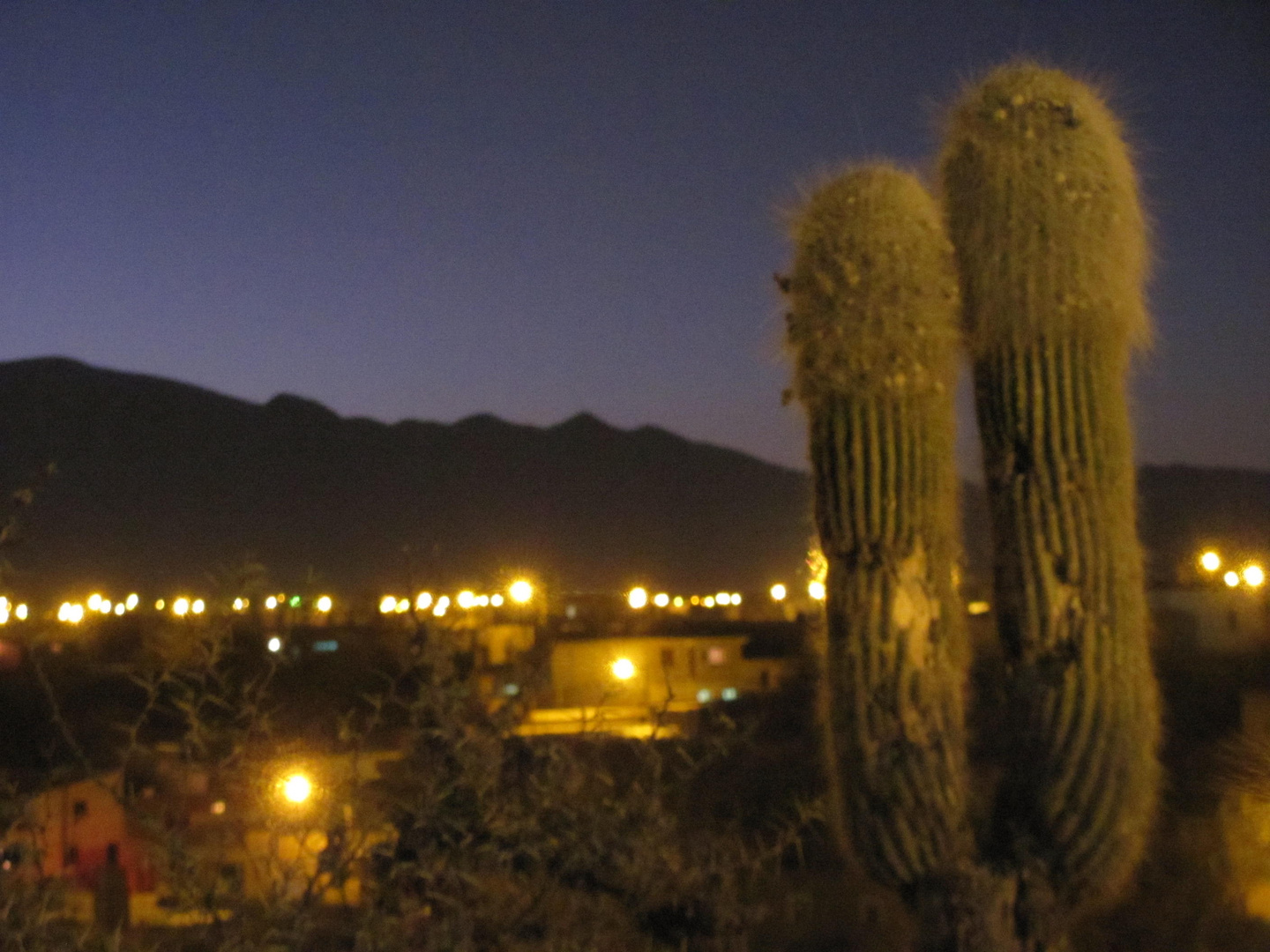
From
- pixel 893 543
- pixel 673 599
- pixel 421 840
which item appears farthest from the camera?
pixel 673 599

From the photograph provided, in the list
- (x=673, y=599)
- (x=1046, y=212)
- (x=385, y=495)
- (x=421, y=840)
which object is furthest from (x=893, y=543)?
(x=385, y=495)

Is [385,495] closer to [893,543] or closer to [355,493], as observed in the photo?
[355,493]

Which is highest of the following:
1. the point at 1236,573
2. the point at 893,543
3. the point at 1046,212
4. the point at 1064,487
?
the point at 1046,212

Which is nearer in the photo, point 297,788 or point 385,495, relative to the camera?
point 297,788

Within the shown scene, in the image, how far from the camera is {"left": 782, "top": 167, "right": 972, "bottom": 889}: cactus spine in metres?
5.75

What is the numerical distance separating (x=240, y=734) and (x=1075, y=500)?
3.65m

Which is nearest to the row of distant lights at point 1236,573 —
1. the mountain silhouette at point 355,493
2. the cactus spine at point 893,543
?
the mountain silhouette at point 355,493

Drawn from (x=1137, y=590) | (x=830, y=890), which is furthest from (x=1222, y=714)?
(x=1137, y=590)

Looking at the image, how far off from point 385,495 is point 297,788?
38121 mm

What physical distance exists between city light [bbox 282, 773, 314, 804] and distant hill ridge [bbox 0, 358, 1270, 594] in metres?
15.8

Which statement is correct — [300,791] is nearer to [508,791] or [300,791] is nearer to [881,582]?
[508,791]

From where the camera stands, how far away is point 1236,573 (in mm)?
25156

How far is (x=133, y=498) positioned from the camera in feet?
121

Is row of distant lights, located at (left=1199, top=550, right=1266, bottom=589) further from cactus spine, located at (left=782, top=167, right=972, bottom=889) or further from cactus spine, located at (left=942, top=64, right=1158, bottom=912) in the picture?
cactus spine, located at (left=782, top=167, right=972, bottom=889)
